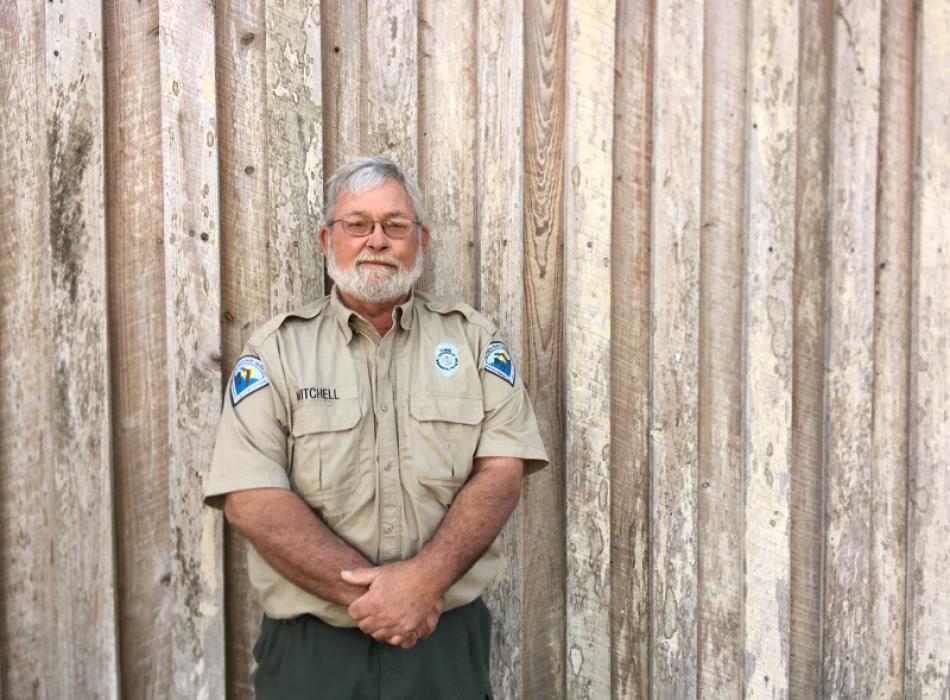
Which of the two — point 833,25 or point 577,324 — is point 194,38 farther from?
point 833,25

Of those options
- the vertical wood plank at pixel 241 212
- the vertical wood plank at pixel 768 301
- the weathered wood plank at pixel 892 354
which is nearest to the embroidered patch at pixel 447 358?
the vertical wood plank at pixel 241 212

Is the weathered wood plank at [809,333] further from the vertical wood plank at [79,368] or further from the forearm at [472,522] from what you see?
the vertical wood plank at [79,368]

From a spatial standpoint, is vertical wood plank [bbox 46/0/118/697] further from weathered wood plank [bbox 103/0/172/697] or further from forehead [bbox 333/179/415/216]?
forehead [bbox 333/179/415/216]

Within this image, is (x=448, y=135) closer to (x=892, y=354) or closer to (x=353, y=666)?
(x=353, y=666)

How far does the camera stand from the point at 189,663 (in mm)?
2359

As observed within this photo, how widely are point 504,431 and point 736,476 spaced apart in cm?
100

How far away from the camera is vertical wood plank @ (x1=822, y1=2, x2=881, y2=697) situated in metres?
2.74

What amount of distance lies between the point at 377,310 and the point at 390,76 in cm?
76

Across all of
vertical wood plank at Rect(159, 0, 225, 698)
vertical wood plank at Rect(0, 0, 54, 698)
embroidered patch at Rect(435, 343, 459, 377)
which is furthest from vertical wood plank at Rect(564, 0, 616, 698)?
vertical wood plank at Rect(0, 0, 54, 698)

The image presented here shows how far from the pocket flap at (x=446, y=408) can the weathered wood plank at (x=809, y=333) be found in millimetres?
1234

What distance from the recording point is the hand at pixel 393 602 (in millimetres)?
1898

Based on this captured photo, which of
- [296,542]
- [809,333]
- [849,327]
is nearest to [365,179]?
[296,542]

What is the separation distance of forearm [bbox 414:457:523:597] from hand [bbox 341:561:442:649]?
4cm

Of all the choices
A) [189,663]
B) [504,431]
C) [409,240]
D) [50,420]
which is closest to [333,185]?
[409,240]
